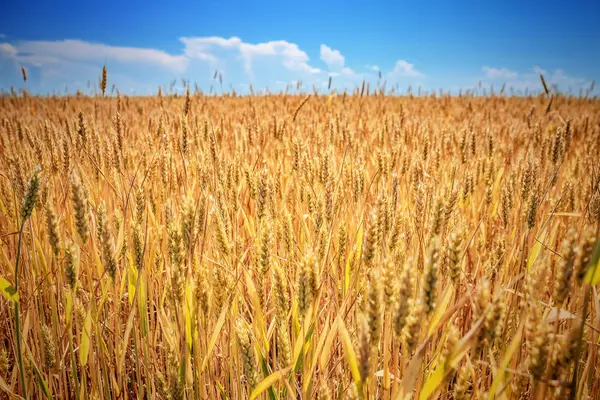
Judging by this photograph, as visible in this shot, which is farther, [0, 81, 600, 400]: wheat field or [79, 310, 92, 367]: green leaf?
[79, 310, 92, 367]: green leaf

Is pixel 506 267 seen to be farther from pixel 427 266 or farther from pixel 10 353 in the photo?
pixel 10 353

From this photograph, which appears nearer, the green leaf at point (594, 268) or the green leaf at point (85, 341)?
the green leaf at point (594, 268)

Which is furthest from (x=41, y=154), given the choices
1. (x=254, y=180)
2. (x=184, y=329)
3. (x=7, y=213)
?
(x=184, y=329)

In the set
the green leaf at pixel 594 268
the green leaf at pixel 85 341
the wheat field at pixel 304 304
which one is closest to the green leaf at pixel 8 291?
the wheat field at pixel 304 304

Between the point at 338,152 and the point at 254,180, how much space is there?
163cm

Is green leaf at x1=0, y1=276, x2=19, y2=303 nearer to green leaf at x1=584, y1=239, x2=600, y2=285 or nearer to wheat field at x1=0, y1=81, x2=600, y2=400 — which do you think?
wheat field at x1=0, y1=81, x2=600, y2=400

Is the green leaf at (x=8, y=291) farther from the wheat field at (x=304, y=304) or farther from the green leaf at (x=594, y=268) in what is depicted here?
Result: the green leaf at (x=594, y=268)

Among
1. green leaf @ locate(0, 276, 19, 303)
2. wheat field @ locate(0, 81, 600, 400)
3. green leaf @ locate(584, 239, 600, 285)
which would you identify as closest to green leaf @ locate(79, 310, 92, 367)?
wheat field @ locate(0, 81, 600, 400)

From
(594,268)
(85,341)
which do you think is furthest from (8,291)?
(594,268)

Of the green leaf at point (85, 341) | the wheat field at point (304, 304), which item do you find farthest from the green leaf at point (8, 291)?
the green leaf at point (85, 341)

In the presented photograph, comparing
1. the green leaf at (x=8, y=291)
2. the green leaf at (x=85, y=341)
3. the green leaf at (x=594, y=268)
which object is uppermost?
the green leaf at (x=594, y=268)

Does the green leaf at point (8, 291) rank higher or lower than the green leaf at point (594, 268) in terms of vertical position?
lower

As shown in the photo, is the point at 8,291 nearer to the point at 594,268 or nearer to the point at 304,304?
the point at 304,304

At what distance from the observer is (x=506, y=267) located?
124 centimetres
